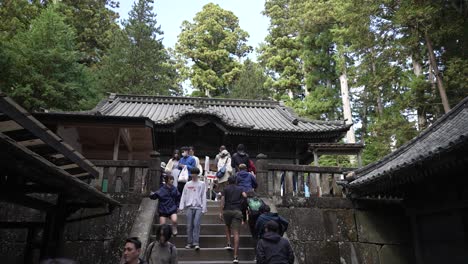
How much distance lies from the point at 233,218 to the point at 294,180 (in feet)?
8.48

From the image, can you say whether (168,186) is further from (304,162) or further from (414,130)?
(414,130)

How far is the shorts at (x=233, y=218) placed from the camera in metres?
6.71

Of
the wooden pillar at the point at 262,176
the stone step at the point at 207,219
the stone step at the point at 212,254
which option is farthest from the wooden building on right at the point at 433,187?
the stone step at the point at 207,219

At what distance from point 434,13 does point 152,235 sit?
12.7m

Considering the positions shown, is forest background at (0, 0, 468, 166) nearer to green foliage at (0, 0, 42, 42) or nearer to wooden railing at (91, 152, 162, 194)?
green foliage at (0, 0, 42, 42)

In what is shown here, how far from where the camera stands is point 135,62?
74.9ft

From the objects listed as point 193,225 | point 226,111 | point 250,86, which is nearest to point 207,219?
point 193,225

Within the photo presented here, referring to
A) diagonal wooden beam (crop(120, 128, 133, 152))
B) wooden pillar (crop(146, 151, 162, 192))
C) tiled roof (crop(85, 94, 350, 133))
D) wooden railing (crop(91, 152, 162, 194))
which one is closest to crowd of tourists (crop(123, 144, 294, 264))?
wooden pillar (crop(146, 151, 162, 192))

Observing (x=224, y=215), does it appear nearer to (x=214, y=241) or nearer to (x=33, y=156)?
(x=214, y=241)

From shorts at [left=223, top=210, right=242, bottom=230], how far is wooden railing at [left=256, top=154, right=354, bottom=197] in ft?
5.83

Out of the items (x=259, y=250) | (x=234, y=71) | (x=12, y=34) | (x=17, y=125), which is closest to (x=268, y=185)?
(x=259, y=250)

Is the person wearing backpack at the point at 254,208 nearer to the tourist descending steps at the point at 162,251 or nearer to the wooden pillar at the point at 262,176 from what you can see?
the wooden pillar at the point at 262,176

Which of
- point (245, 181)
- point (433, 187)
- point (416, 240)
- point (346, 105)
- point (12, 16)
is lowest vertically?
point (416, 240)

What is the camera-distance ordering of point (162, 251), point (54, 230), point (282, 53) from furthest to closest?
point (282, 53) → point (54, 230) → point (162, 251)
